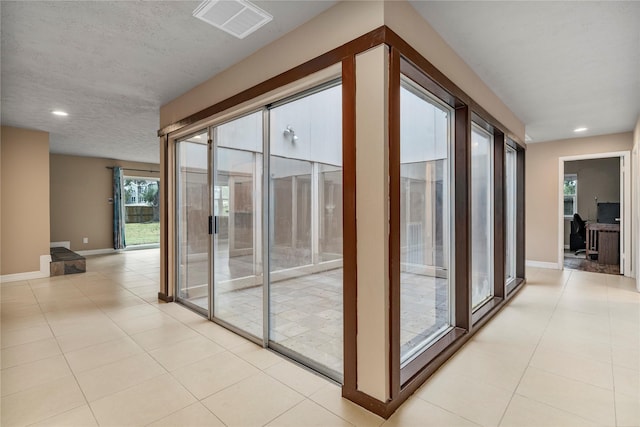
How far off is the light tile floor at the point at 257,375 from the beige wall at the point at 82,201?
488cm

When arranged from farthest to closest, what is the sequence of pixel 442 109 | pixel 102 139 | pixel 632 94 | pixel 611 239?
pixel 611 239 → pixel 102 139 → pixel 632 94 → pixel 442 109

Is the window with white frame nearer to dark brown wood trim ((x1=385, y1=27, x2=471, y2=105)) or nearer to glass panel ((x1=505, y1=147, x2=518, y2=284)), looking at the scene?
glass panel ((x1=505, y1=147, x2=518, y2=284))

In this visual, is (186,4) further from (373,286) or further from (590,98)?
(590,98)

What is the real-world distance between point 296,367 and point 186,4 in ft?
8.87

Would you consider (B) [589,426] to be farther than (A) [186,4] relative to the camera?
No

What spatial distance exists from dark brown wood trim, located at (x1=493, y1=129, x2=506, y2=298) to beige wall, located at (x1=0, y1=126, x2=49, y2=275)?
7.27m

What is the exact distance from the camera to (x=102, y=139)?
6211mm

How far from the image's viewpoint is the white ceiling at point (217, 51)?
2197mm

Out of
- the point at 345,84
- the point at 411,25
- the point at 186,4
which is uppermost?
the point at 186,4

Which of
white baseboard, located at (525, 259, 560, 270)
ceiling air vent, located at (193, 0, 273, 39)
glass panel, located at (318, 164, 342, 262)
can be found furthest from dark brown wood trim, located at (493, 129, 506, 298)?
white baseboard, located at (525, 259, 560, 270)

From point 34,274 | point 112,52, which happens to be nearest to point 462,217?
point 112,52

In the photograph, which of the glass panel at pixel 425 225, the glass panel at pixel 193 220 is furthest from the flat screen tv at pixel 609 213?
the glass panel at pixel 193 220

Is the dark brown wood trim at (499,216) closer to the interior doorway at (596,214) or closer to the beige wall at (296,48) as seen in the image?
the beige wall at (296,48)

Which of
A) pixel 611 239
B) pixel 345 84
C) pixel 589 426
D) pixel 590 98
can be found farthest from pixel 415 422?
pixel 611 239
